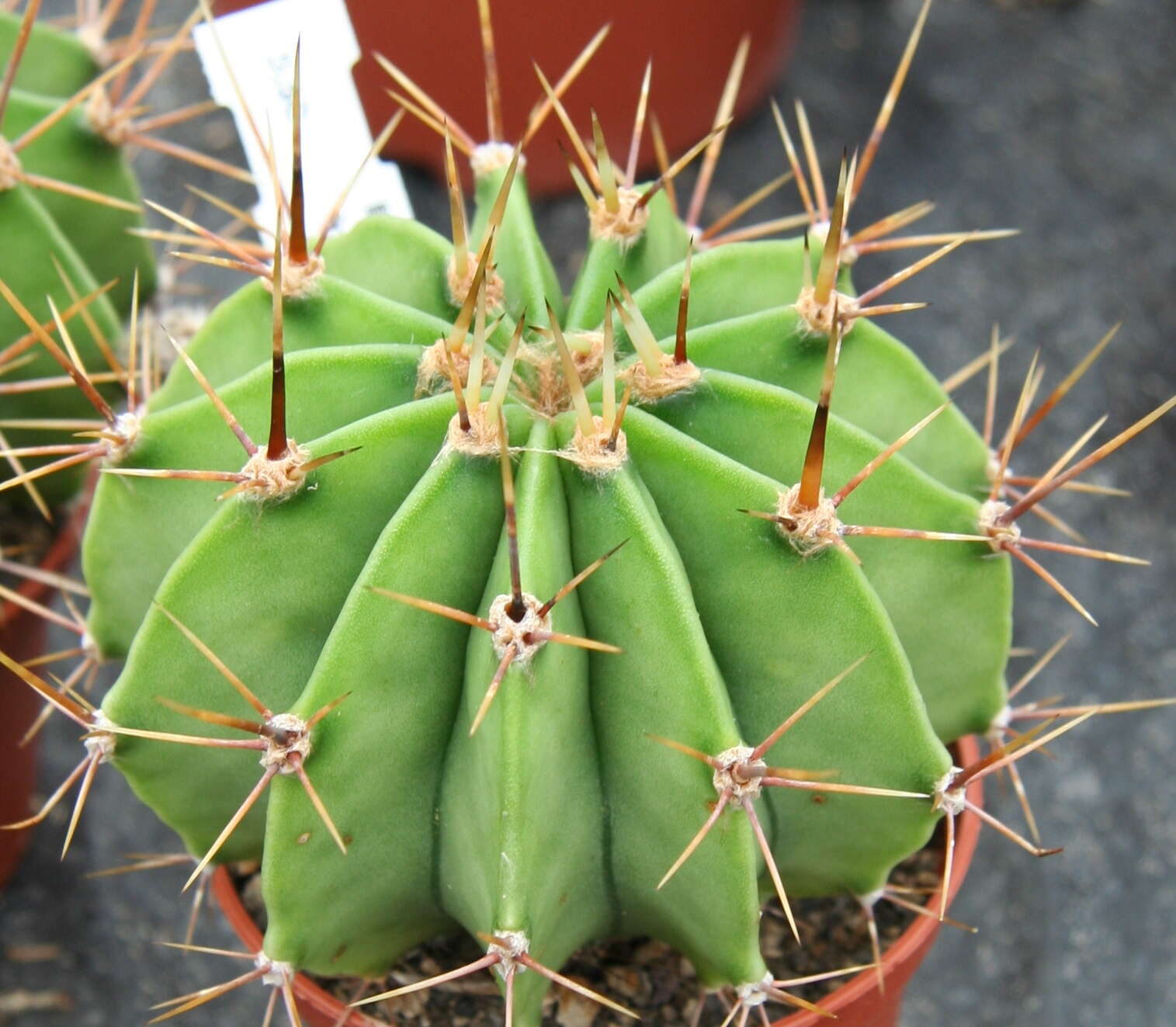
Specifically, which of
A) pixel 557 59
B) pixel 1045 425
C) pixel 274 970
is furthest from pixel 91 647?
pixel 1045 425

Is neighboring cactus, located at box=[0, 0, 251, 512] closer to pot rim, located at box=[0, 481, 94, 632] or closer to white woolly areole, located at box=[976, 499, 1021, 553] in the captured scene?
pot rim, located at box=[0, 481, 94, 632]

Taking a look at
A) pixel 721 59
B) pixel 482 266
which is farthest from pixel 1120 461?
pixel 482 266

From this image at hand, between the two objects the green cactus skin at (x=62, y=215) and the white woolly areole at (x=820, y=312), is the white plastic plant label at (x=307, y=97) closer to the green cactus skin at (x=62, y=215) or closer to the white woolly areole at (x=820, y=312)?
the green cactus skin at (x=62, y=215)

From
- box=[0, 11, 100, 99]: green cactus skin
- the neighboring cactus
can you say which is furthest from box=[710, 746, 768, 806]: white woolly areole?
box=[0, 11, 100, 99]: green cactus skin

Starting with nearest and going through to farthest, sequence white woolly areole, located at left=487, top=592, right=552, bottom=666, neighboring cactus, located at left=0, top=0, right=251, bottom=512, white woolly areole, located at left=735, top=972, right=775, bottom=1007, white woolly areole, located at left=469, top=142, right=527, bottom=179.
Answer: white woolly areole, located at left=487, top=592, right=552, bottom=666, white woolly areole, located at left=735, top=972, right=775, bottom=1007, white woolly areole, located at left=469, top=142, right=527, bottom=179, neighboring cactus, located at left=0, top=0, right=251, bottom=512

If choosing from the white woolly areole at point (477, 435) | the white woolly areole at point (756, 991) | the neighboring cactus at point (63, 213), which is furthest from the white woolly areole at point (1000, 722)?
the neighboring cactus at point (63, 213)

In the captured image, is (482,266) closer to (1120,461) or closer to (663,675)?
(663,675)

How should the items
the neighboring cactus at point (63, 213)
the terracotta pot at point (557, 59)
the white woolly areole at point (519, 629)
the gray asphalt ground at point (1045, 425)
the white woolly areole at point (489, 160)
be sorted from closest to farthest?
the white woolly areole at point (519, 629) < the white woolly areole at point (489, 160) < the neighboring cactus at point (63, 213) < the gray asphalt ground at point (1045, 425) < the terracotta pot at point (557, 59)
